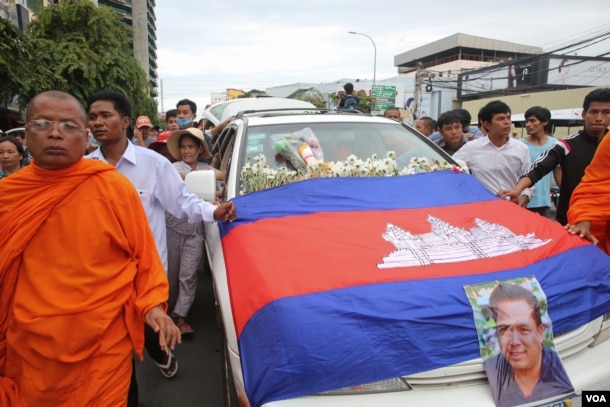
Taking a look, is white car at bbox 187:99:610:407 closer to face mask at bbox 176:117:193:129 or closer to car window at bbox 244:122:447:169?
car window at bbox 244:122:447:169

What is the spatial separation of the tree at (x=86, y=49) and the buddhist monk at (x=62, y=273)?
12275mm

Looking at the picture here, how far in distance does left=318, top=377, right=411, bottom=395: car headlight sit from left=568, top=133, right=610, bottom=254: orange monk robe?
1951 mm

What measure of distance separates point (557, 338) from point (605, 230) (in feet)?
5.19

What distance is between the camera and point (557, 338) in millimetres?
1816

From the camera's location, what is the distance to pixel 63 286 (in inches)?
71.2

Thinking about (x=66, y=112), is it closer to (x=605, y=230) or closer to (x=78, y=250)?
(x=78, y=250)

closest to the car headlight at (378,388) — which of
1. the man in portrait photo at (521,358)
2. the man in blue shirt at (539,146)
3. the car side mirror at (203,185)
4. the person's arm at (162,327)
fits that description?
the man in portrait photo at (521,358)

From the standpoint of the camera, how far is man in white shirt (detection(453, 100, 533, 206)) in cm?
392

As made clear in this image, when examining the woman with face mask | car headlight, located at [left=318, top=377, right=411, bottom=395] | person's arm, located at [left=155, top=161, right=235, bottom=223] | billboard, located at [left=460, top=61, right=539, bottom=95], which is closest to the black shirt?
car headlight, located at [left=318, top=377, right=411, bottom=395]

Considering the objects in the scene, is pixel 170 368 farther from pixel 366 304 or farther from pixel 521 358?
pixel 521 358

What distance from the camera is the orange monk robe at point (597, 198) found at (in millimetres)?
2836

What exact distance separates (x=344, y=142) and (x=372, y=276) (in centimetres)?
159

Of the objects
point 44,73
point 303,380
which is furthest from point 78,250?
point 44,73

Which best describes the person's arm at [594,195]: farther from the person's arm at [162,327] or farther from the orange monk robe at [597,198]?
the person's arm at [162,327]
